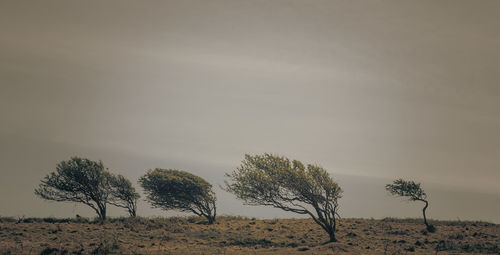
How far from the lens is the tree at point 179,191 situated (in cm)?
6544

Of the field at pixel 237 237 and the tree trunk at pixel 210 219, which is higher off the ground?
the tree trunk at pixel 210 219

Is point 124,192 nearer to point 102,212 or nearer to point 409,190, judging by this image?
point 102,212

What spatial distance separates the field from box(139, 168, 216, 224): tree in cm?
510

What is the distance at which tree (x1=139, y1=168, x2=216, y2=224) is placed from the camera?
65.4 meters

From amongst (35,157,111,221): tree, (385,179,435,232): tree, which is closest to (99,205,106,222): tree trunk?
(35,157,111,221): tree

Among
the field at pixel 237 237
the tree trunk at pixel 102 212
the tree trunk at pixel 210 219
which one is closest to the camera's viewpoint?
the field at pixel 237 237

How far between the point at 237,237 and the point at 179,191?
65.3 feet

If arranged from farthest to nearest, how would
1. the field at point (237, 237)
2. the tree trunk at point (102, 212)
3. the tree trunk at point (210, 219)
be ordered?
the tree trunk at point (210, 219), the tree trunk at point (102, 212), the field at point (237, 237)

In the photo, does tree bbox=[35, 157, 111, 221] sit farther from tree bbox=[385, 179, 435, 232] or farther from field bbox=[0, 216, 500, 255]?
tree bbox=[385, 179, 435, 232]

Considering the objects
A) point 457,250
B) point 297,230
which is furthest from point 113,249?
point 457,250

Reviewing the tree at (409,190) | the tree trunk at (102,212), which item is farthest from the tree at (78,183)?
the tree at (409,190)

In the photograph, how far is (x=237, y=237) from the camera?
161 feet

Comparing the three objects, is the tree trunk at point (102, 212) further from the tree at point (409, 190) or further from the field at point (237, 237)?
the tree at point (409, 190)

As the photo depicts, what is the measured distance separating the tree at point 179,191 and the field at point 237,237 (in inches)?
201
